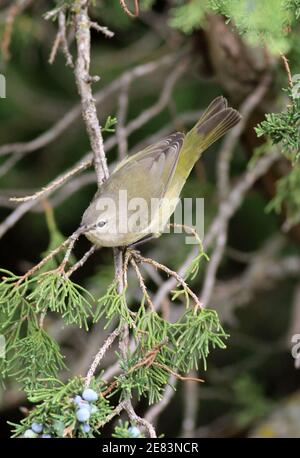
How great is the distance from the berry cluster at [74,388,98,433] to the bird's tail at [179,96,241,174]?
1858mm

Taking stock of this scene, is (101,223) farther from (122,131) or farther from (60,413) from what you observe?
(60,413)

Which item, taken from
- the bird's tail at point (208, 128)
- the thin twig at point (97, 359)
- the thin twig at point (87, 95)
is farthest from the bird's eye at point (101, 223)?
the bird's tail at point (208, 128)

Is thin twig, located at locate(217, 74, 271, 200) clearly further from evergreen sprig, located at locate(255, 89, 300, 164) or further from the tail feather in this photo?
evergreen sprig, located at locate(255, 89, 300, 164)

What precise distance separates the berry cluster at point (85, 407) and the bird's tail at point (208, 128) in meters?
1.86

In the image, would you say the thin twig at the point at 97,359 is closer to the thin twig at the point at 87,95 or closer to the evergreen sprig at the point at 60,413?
the evergreen sprig at the point at 60,413

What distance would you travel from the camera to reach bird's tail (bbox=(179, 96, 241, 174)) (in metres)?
3.58

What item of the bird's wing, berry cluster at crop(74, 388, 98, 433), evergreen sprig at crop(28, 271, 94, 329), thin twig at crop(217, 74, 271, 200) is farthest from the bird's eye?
thin twig at crop(217, 74, 271, 200)

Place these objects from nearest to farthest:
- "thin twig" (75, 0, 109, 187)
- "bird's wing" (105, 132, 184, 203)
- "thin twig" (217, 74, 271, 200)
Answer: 1. "thin twig" (75, 0, 109, 187)
2. "bird's wing" (105, 132, 184, 203)
3. "thin twig" (217, 74, 271, 200)

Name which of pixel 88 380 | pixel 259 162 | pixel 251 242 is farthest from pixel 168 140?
pixel 251 242

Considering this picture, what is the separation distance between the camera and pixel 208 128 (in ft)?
12.1

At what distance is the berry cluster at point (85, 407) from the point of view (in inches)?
75.3

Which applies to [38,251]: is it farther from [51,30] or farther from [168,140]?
[168,140]

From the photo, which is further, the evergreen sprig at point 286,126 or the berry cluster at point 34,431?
the evergreen sprig at point 286,126

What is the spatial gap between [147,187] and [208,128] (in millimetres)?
480
